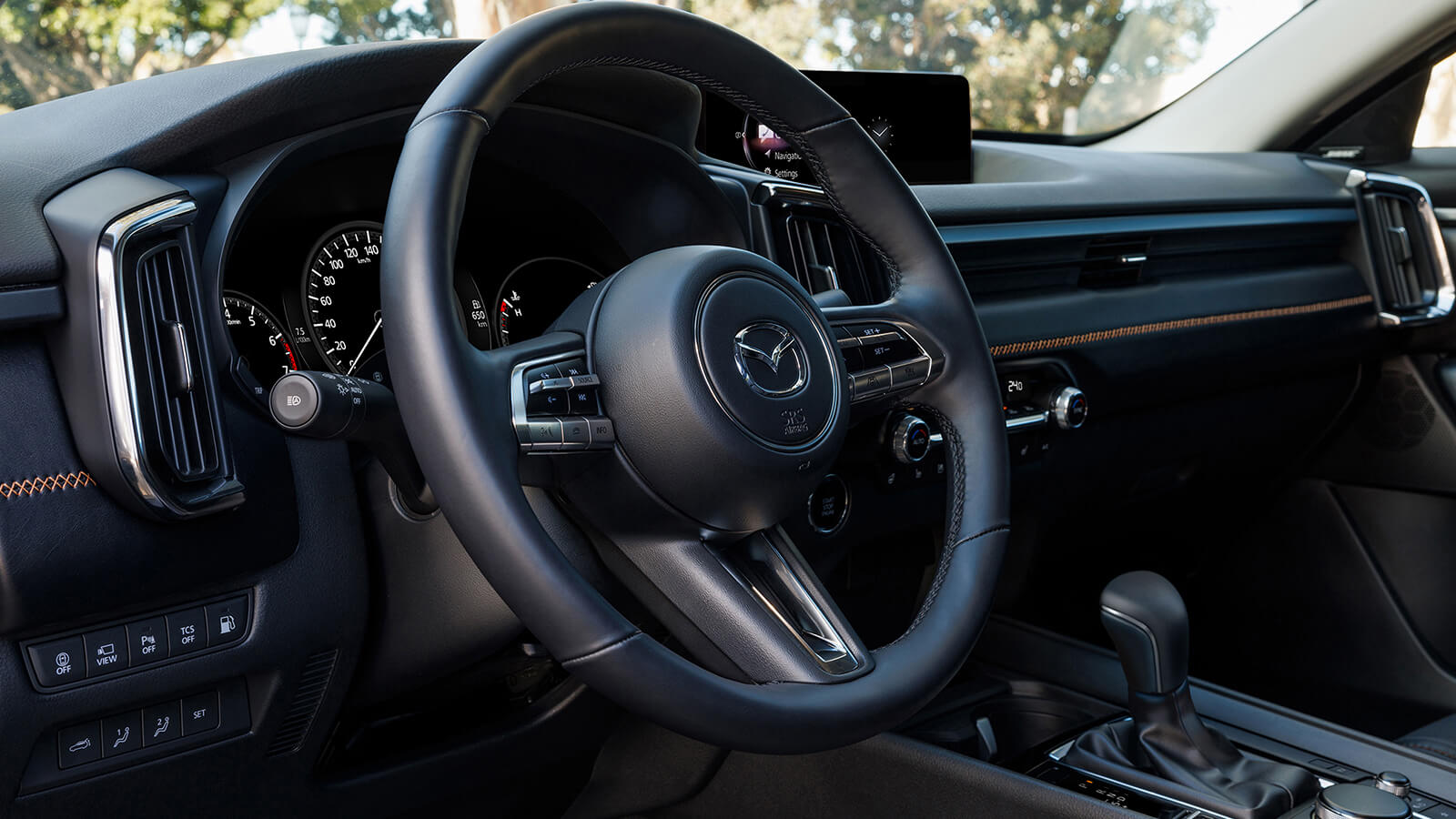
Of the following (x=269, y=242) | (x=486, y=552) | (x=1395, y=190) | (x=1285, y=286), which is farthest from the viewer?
(x=1395, y=190)

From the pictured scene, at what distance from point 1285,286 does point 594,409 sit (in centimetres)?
158

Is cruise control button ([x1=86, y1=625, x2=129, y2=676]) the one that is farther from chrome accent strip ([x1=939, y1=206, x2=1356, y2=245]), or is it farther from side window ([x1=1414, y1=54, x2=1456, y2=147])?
side window ([x1=1414, y1=54, x2=1456, y2=147])

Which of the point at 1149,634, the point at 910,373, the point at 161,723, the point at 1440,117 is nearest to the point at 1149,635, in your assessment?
the point at 1149,634

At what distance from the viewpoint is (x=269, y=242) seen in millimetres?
1117

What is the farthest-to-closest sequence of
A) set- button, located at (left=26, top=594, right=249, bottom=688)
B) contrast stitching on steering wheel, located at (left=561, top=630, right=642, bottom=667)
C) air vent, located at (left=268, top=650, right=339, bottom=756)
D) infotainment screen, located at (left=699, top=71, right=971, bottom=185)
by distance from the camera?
infotainment screen, located at (left=699, top=71, right=971, bottom=185), air vent, located at (left=268, top=650, right=339, bottom=756), set- button, located at (left=26, top=594, right=249, bottom=688), contrast stitching on steering wheel, located at (left=561, top=630, right=642, bottom=667)

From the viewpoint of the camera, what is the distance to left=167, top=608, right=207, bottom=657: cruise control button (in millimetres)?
949

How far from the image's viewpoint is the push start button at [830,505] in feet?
4.34

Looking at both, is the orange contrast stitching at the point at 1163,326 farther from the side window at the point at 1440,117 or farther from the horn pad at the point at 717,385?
the horn pad at the point at 717,385

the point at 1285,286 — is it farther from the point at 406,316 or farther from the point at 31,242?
the point at 31,242

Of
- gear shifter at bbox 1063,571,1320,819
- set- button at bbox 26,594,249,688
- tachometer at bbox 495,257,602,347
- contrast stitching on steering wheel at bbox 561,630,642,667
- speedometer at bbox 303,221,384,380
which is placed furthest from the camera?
gear shifter at bbox 1063,571,1320,819

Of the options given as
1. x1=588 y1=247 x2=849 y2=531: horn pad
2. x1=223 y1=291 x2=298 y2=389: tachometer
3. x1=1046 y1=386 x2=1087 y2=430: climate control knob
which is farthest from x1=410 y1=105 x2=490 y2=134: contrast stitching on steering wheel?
x1=1046 y1=386 x2=1087 y2=430: climate control knob

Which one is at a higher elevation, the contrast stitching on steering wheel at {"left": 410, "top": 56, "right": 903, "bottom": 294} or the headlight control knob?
the contrast stitching on steering wheel at {"left": 410, "top": 56, "right": 903, "bottom": 294}

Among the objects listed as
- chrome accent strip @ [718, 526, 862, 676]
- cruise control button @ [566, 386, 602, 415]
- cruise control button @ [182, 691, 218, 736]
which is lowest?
cruise control button @ [182, 691, 218, 736]

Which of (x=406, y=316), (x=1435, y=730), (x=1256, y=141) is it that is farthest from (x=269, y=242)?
(x=1256, y=141)
